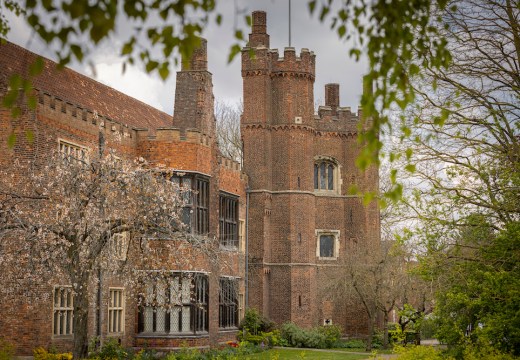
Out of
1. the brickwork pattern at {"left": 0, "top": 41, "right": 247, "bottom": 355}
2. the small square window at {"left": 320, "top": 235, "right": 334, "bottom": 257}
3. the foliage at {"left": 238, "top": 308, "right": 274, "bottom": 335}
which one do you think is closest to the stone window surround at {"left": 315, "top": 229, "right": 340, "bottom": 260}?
the small square window at {"left": 320, "top": 235, "right": 334, "bottom": 257}

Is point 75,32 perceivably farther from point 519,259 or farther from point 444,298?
point 444,298

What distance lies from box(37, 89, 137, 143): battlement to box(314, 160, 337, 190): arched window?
15.9 meters

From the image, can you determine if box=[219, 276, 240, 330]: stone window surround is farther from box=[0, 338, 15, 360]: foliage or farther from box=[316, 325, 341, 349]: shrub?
box=[0, 338, 15, 360]: foliage

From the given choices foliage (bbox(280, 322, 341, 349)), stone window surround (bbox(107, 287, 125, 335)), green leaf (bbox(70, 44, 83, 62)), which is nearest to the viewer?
green leaf (bbox(70, 44, 83, 62))

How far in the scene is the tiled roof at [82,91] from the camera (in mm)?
22812

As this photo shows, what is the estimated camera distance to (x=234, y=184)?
106 feet

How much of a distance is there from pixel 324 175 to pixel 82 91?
1626 centimetres

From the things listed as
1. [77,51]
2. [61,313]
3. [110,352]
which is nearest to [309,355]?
[110,352]

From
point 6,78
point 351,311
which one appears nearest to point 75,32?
point 6,78

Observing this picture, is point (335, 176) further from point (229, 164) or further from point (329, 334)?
point (229, 164)

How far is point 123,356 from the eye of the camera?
21.5m

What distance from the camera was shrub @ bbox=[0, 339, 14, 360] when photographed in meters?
17.2

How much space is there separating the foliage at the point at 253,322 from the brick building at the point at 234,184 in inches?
29.2

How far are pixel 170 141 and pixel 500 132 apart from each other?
11.4 metres
